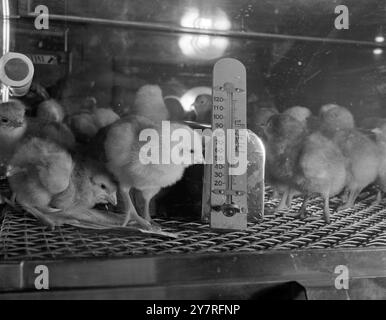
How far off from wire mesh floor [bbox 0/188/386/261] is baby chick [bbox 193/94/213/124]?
10.2 inches

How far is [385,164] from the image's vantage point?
1211 mm

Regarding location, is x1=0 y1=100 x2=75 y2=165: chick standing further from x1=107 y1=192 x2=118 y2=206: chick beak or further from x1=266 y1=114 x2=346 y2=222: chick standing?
x1=266 y1=114 x2=346 y2=222: chick standing

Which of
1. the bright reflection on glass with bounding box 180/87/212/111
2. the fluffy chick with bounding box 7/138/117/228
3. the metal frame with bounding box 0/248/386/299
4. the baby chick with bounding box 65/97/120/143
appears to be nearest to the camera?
the metal frame with bounding box 0/248/386/299

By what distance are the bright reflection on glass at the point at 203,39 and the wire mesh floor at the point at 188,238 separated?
54 cm

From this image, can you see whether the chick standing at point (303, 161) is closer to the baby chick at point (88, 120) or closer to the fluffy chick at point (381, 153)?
the fluffy chick at point (381, 153)

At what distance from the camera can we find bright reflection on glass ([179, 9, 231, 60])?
138 centimetres

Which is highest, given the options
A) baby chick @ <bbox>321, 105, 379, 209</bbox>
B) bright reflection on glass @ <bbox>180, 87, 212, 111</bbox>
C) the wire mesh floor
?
bright reflection on glass @ <bbox>180, 87, 212, 111</bbox>

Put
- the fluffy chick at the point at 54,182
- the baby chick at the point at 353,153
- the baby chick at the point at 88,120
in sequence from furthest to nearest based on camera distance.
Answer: the baby chick at the point at 353,153 → the baby chick at the point at 88,120 → the fluffy chick at the point at 54,182

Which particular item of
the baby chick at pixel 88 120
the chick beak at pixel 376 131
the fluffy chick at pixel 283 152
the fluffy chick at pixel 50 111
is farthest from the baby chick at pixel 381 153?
the fluffy chick at pixel 50 111

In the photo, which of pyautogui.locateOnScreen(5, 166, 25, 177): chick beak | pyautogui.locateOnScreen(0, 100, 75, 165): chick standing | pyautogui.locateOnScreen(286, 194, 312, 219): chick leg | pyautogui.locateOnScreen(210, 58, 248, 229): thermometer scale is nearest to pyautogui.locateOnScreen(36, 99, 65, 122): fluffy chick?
pyautogui.locateOnScreen(0, 100, 75, 165): chick standing

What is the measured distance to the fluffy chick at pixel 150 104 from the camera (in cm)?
113

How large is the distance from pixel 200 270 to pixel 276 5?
0.80m

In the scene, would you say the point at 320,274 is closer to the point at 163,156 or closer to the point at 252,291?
the point at 252,291
